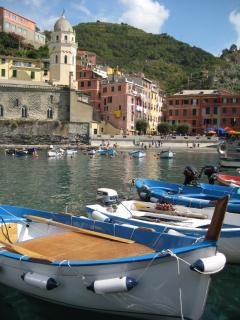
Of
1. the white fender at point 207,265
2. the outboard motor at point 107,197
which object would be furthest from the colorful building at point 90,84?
the white fender at point 207,265

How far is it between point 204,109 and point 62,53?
1427 inches

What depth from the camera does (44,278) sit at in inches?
334

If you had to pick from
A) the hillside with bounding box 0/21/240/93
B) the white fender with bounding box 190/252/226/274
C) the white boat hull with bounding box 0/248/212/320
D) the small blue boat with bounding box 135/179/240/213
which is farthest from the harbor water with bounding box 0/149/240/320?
the hillside with bounding box 0/21/240/93

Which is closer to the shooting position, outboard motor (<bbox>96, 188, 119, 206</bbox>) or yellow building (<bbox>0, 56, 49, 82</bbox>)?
outboard motor (<bbox>96, 188, 119, 206</bbox>)

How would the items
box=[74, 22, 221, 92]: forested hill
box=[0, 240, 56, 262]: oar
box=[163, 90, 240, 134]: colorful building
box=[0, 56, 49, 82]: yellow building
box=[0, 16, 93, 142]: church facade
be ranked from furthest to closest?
box=[74, 22, 221, 92]: forested hill < box=[163, 90, 240, 134]: colorful building < box=[0, 56, 49, 82]: yellow building < box=[0, 16, 93, 142]: church facade < box=[0, 240, 56, 262]: oar

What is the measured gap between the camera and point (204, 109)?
9706 cm

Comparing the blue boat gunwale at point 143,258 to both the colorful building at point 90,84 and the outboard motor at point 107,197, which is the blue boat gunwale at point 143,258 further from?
the colorful building at point 90,84

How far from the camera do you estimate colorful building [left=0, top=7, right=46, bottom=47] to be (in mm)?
117787

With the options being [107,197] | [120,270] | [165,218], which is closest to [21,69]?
[107,197]

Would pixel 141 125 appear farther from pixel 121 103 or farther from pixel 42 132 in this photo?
pixel 42 132

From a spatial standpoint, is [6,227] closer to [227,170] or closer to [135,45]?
[227,170]

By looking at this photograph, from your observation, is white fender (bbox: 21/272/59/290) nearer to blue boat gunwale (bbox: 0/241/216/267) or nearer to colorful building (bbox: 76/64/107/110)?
blue boat gunwale (bbox: 0/241/216/267)

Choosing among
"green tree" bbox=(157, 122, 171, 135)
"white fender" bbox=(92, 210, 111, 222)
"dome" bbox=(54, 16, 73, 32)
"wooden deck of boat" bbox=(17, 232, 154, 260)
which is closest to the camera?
"wooden deck of boat" bbox=(17, 232, 154, 260)

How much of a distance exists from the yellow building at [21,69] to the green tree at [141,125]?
24786 mm
